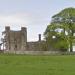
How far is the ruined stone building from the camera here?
104 m

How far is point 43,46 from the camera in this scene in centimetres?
9456

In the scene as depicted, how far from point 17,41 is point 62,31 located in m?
29.0

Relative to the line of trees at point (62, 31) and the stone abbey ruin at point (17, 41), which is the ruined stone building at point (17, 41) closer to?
the stone abbey ruin at point (17, 41)

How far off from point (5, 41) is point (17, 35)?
5.32m

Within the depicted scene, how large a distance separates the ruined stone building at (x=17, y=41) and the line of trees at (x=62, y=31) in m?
22.6

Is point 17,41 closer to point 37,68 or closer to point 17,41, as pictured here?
point 17,41

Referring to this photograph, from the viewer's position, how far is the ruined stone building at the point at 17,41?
104 meters

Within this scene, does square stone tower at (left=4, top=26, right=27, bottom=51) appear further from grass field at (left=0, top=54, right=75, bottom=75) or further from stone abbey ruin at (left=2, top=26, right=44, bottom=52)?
grass field at (left=0, top=54, right=75, bottom=75)

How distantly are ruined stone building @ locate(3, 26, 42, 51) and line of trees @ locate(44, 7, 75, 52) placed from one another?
2263cm

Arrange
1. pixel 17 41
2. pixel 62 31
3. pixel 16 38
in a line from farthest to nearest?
pixel 17 41, pixel 16 38, pixel 62 31

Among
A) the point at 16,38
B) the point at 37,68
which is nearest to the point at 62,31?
the point at 16,38

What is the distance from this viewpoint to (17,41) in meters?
107

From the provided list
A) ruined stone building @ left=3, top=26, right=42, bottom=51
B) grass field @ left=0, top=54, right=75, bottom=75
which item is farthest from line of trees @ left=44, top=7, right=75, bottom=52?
grass field @ left=0, top=54, right=75, bottom=75

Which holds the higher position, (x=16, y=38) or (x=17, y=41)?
(x=16, y=38)
